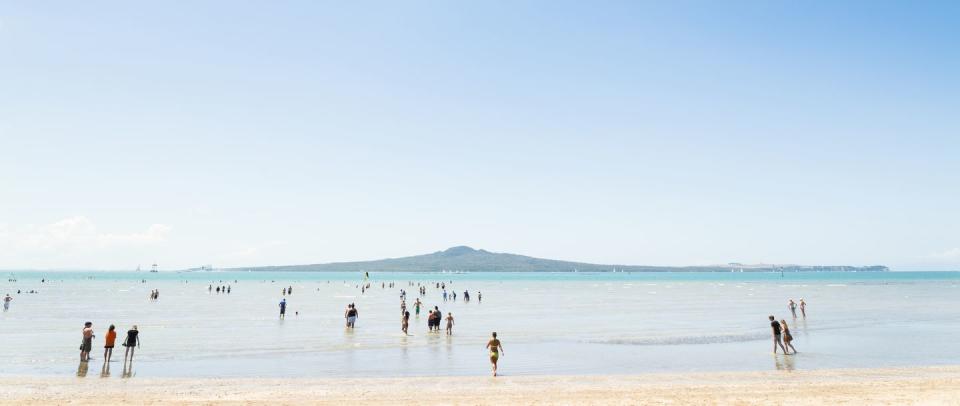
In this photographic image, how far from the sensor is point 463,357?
24.5 meters

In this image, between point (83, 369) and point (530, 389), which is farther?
point (83, 369)

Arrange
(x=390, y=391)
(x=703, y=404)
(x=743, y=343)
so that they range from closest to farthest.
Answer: (x=703, y=404), (x=390, y=391), (x=743, y=343)

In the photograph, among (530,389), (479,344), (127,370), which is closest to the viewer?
(530,389)

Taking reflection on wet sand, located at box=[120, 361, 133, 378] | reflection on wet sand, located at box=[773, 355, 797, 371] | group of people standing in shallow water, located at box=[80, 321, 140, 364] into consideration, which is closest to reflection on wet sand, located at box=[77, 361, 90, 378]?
group of people standing in shallow water, located at box=[80, 321, 140, 364]

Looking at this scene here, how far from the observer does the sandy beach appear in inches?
626

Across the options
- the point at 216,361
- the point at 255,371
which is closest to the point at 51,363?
the point at 216,361

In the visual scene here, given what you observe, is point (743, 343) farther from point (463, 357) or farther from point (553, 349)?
point (463, 357)

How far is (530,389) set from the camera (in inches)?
699

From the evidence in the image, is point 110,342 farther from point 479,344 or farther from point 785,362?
point 785,362

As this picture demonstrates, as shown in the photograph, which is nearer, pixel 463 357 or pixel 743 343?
pixel 463 357

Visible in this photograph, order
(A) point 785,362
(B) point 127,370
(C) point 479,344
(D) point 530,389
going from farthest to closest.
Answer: (C) point 479,344
(A) point 785,362
(B) point 127,370
(D) point 530,389

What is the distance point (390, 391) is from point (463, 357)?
23.9 feet

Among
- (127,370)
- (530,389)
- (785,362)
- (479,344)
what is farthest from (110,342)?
(785,362)

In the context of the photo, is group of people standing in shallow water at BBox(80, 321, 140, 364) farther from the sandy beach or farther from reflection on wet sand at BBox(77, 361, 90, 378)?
the sandy beach
